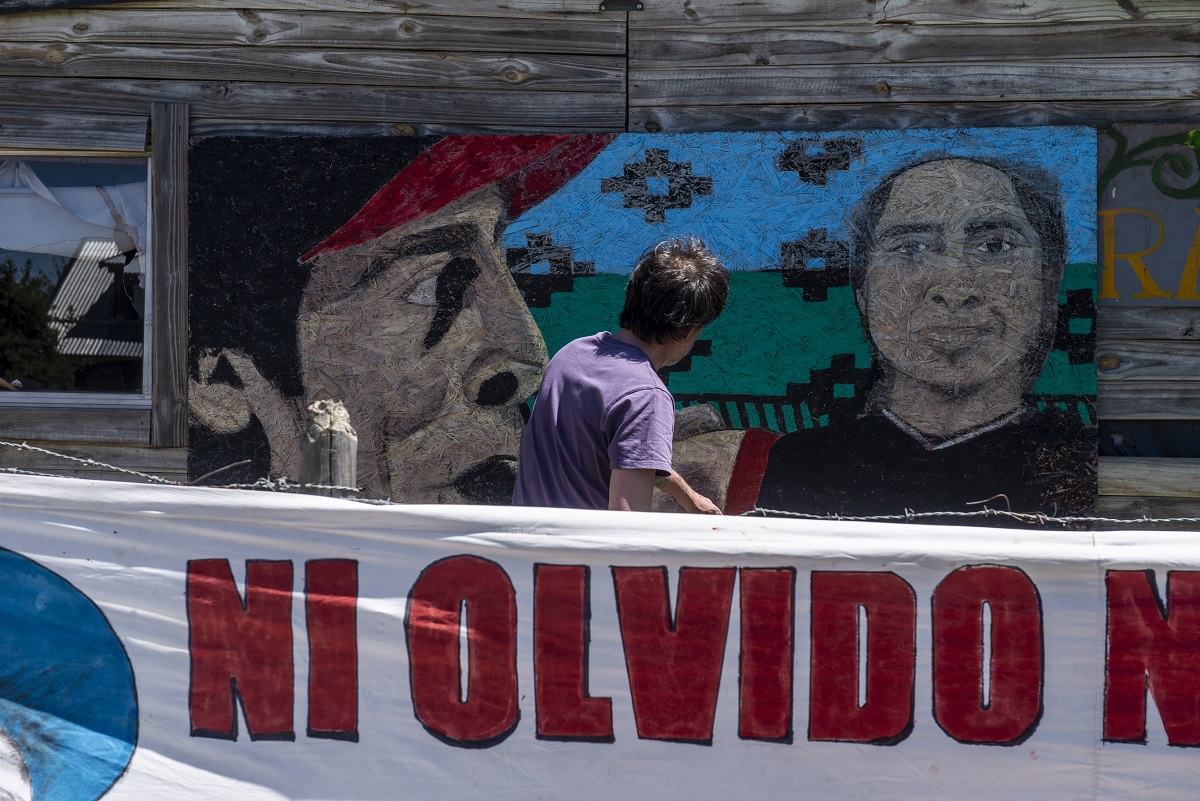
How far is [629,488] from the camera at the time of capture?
8.95 ft

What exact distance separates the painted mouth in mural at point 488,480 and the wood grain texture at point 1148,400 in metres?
2.46

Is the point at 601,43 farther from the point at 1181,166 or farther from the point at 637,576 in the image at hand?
the point at 637,576

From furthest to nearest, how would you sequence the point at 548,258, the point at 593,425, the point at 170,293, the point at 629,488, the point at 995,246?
the point at 170,293 → the point at 548,258 → the point at 995,246 → the point at 593,425 → the point at 629,488

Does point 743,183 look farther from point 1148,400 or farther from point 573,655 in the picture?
point 573,655

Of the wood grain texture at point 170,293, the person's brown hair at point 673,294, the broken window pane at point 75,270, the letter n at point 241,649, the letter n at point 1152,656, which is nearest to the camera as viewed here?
the letter n at point 1152,656

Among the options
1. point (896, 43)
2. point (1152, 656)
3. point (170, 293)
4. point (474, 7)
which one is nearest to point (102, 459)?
point (170, 293)

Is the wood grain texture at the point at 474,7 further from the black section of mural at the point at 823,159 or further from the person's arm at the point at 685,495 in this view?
the person's arm at the point at 685,495

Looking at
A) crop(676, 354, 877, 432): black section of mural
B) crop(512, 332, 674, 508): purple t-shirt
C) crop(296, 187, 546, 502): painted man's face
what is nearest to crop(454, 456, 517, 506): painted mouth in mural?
crop(296, 187, 546, 502): painted man's face

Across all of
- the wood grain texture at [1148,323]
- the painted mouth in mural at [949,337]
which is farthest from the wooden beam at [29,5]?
the wood grain texture at [1148,323]

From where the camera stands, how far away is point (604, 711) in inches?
105

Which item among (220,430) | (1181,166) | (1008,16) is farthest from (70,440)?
(1181,166)

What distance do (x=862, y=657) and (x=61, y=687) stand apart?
1980 millimetres

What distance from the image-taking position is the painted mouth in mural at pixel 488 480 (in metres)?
4.61

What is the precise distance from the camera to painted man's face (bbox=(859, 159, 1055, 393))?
4.43m
